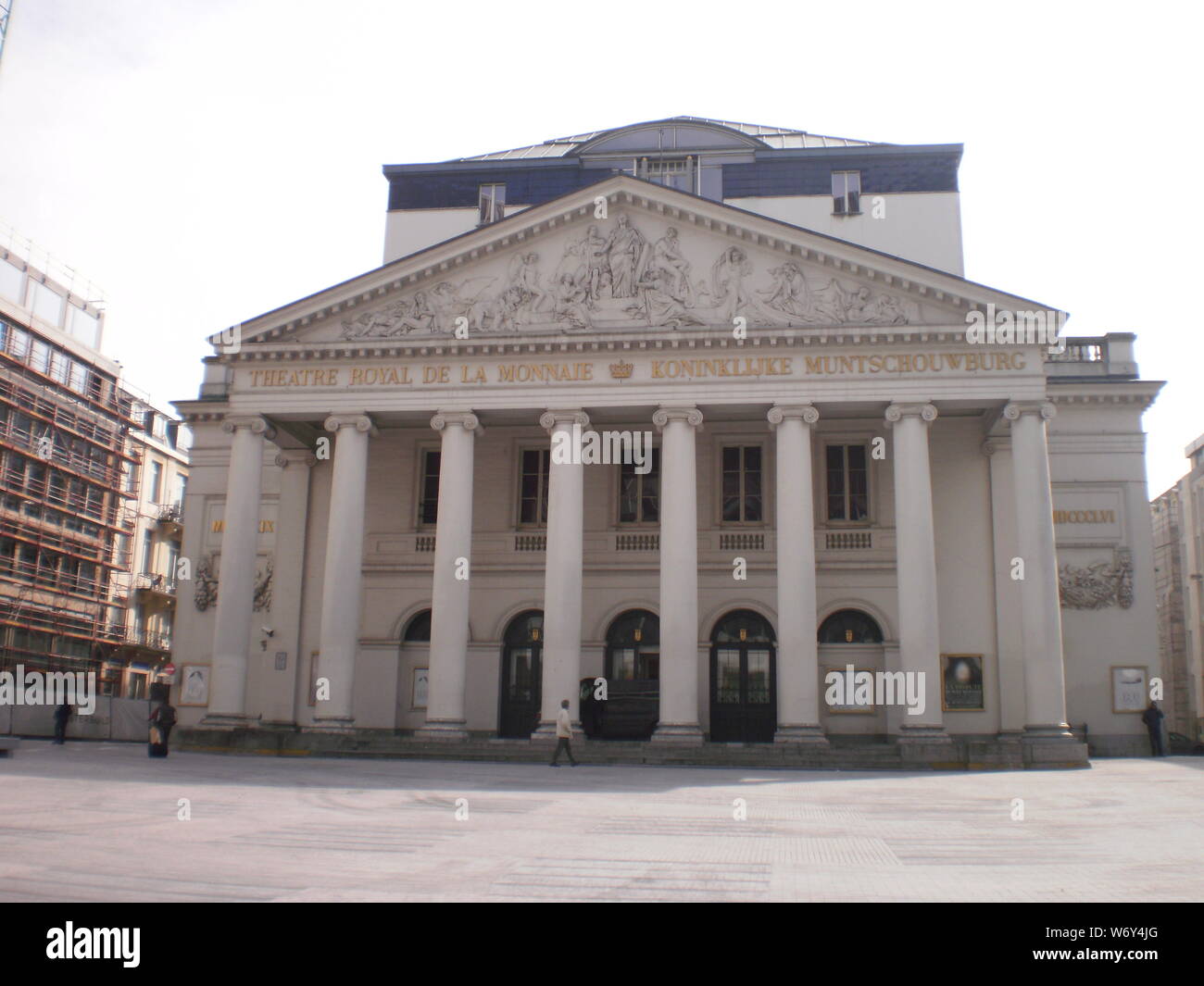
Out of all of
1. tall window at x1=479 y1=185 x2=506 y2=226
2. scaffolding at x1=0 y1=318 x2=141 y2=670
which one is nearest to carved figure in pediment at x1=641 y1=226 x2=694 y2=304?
tall window at x1=479 y1=185 x2=506 y2=226

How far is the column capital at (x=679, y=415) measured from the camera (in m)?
29.5

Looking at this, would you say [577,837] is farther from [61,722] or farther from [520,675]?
[61,722]

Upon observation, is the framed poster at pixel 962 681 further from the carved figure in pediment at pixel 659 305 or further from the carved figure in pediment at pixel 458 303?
the carved figure in pediment at pixel 458 303

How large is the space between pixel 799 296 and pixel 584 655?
11895mm

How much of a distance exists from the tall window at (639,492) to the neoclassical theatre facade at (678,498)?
11cm

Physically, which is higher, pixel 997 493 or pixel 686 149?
pixel 686 149

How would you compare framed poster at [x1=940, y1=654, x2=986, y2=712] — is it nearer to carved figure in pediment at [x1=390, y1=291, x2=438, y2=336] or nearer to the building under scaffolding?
carved figure in pediment at [x1=390, y1=291, x2=438, y2=336]

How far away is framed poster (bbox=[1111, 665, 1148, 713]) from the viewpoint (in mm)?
32812

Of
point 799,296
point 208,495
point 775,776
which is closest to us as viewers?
point 775,776

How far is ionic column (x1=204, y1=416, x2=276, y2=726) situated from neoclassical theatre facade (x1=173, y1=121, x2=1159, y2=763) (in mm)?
84

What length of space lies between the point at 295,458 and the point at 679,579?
44.5 ft

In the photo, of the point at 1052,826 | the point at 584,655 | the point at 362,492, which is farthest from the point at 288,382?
the point at 1052,826
